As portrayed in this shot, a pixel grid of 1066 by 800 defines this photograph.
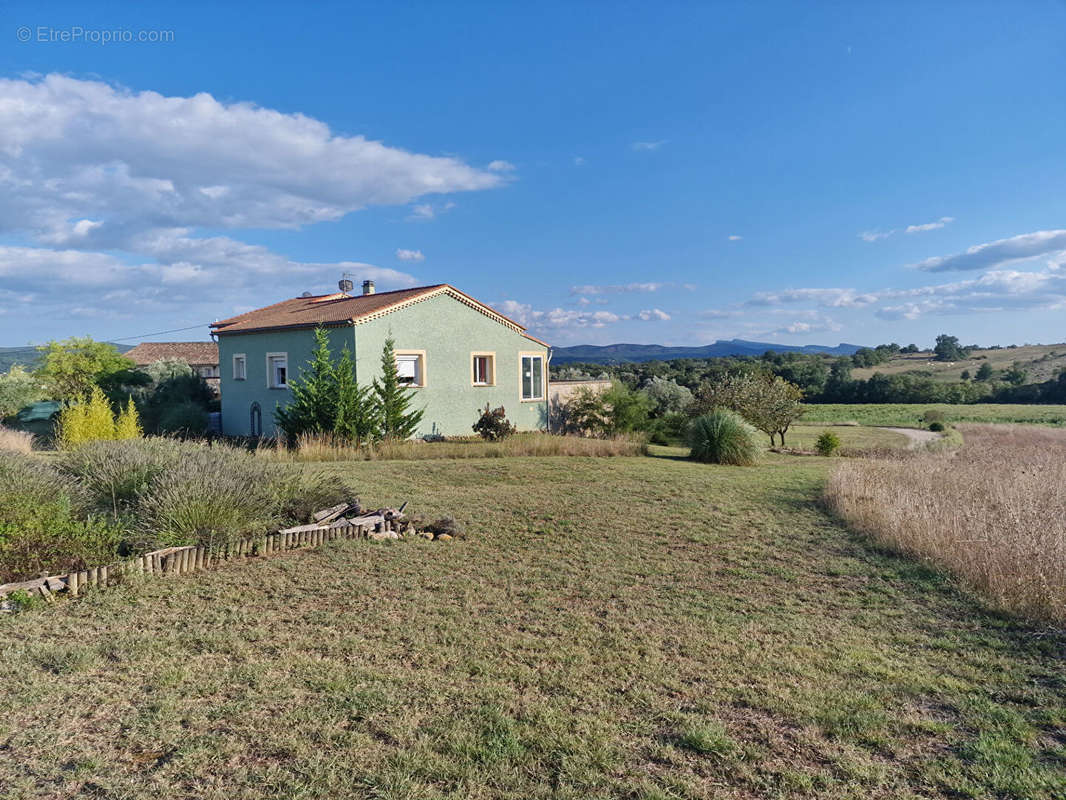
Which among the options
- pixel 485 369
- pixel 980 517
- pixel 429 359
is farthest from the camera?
pixel 485 369

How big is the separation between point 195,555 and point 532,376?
719 inches

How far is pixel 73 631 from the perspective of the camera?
4859 mm

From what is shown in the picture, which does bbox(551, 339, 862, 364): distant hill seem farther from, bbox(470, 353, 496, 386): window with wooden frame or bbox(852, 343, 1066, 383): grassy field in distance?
bbox(470, 353, 496, 386): window with wooden frame

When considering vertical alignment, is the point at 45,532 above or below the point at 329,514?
above

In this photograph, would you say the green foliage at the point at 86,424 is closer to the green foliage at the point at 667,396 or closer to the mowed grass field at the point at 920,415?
the green foliage at the point at 667,396

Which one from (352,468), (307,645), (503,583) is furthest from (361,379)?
(307,645)

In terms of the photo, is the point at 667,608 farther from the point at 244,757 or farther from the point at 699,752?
the point at 244,757

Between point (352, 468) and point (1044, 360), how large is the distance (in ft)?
230

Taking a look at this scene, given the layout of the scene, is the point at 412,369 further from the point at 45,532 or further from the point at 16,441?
the point at 45,532

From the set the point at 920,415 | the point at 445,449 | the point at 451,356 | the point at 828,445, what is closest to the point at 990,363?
the point at 920,415

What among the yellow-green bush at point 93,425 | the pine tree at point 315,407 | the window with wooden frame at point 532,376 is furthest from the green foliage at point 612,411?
the yellow-green bush at point 93,425

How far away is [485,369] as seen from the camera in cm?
2300

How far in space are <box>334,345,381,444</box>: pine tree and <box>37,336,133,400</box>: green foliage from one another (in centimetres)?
1473

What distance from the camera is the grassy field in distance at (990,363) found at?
5733 centimetres
